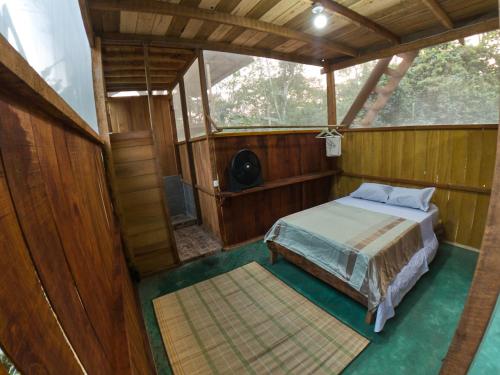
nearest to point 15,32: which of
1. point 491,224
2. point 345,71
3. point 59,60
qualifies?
point 59,60

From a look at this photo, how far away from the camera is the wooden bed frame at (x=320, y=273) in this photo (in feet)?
6.79

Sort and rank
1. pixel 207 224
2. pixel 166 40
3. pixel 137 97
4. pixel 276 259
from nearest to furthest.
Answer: pixel 166 40, pixel 276 259, pixel 207 224, pixel 137 97

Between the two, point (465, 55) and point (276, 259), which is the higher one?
point (465, 55)

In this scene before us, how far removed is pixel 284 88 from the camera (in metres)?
4.05

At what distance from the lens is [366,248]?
2.09 m

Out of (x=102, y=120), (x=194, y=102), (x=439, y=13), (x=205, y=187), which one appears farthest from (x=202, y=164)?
(x=439, y=13)

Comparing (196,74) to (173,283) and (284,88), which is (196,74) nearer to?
(284,88)

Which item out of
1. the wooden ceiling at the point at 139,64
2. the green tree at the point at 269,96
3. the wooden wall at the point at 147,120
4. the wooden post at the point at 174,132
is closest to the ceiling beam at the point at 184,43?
the wooden ceiling at the point at 139,64

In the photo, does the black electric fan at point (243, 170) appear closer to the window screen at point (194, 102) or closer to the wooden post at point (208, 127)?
the wooden post at point (208, 127)

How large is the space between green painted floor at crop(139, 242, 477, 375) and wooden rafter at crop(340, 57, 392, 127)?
2.40 metres

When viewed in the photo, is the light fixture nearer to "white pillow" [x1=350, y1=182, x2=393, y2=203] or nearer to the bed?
the bed

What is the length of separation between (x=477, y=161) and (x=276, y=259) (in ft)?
8.78

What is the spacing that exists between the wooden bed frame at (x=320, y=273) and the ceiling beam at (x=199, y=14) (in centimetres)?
247

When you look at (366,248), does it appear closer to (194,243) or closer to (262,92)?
(194,243)
